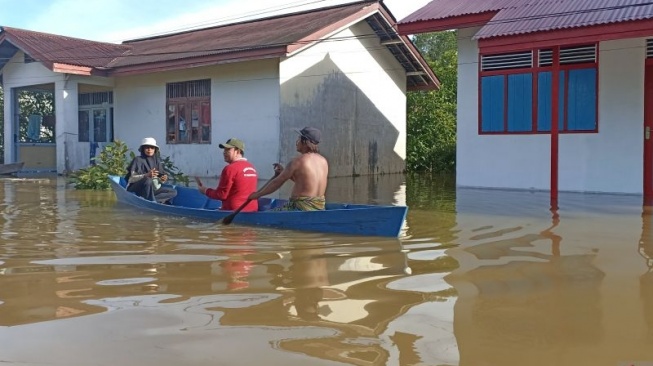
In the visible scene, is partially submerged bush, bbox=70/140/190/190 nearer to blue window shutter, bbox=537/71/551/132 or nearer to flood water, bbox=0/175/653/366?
flood water, bbox=0/175/653/366

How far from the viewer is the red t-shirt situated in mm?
8695

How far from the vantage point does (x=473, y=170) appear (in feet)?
46.5

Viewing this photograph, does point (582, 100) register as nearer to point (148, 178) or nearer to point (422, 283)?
point (148, 178)

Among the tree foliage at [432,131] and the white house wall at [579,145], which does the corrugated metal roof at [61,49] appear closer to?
the tree foliage at [432,131]

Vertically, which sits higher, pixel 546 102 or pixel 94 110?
pixel 94 110

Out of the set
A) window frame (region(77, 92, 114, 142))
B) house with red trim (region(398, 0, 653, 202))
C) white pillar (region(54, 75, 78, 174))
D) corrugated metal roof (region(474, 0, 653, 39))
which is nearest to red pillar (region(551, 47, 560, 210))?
house with red trim (region(398, 0, 653, 202))

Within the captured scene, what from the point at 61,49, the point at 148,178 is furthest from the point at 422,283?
the point at 61,49

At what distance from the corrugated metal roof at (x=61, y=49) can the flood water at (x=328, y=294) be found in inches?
500

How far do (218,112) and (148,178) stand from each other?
8.41 metres

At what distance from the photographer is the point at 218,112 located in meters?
18.9

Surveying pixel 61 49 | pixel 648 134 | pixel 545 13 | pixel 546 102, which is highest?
pixel 61 49

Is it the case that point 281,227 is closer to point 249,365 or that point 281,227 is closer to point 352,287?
point 352,287

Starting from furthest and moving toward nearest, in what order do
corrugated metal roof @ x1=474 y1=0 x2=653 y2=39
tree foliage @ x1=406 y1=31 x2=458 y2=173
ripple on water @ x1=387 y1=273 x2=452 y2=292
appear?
tree foliage @ x1=406 y1=31 x2=458 y2=173
corrugated metal roof @ x1=474 y1=0 x2=653 y2=39
ripple on water @ x1=387 y1=273 x2=452 y2=292

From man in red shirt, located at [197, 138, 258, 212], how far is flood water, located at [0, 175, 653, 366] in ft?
1.45
